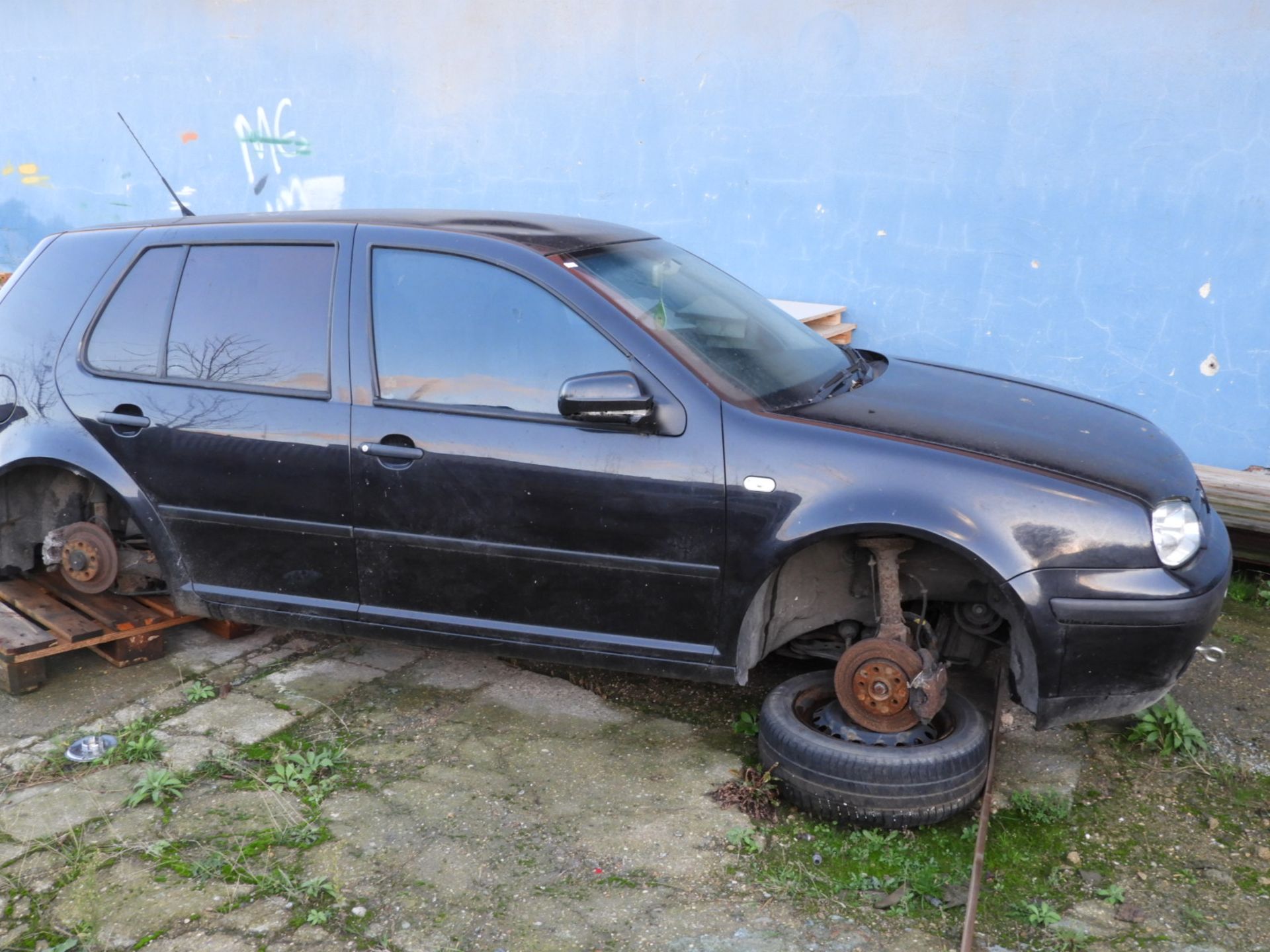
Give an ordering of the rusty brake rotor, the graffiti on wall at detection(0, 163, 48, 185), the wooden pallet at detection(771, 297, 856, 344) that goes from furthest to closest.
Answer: the graffiti on wall at detection(0, 163, 48, 185) → the wooden pallet at detection(771, 297, 856, 344) → the rusty brake rotor

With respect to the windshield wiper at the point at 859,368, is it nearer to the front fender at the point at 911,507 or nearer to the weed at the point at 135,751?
the front fender at the point at 911,507

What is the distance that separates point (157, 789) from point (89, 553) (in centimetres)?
119

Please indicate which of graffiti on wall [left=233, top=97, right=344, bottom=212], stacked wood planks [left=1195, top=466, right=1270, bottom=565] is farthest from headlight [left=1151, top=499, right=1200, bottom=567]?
graffiti on wall [left=233, top=97, right=344, bottom=212]

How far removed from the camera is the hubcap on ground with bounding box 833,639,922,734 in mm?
3219

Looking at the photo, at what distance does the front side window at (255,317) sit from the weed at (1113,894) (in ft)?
9.23

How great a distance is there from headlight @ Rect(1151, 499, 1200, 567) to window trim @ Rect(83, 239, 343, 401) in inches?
102

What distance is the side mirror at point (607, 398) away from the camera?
10.4ft

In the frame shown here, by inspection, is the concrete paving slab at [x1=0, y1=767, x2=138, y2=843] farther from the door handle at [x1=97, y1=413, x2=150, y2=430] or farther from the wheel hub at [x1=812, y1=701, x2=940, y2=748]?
the wheel hub at [x1=812, y1=701, x2=940, y2=748]

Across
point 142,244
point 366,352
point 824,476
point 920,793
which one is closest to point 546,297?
point 366,352

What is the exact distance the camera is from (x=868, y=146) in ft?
22.0

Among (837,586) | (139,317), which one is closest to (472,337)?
(139,317)

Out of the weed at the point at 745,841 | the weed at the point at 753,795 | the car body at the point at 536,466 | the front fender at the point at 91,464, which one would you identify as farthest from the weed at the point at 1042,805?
the front fender at the point at 91,464

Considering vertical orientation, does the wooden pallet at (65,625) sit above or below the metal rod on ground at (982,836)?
above

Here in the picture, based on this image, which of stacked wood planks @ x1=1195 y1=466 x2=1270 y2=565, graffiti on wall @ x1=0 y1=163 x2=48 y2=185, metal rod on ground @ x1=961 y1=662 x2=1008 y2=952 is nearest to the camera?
metal rod on ground @ x1=961 y1=662 x2=1008 y2=952
